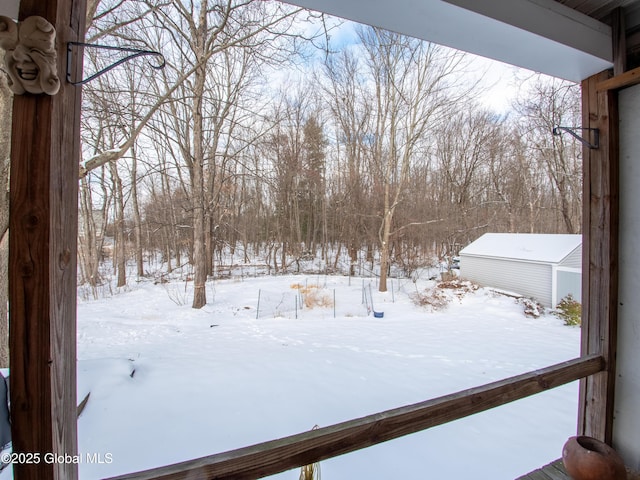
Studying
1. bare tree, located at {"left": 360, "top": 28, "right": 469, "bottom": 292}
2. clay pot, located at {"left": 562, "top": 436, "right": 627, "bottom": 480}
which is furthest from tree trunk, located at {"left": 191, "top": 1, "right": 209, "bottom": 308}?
clay pot, located at {"left": 562, "top": 436, "right": 627, "bottom": 480}

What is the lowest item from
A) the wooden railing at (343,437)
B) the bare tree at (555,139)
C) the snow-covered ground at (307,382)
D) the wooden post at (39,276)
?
the snow-covered ground at (307,382)

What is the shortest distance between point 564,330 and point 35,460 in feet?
23.4

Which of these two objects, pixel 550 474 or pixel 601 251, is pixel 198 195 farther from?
pixel 550 474

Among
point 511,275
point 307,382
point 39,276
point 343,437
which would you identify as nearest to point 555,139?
point 511,275

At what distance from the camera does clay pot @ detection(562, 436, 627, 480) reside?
0.99 meters

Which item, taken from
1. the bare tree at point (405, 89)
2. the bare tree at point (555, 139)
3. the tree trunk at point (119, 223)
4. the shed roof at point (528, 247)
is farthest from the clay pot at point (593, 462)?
the tree trunk at point (119, 223)

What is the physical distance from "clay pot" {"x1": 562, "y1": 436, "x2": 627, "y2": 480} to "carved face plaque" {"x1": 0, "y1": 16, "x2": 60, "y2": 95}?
198 centimetres

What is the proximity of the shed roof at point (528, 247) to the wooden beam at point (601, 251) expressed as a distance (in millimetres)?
6544

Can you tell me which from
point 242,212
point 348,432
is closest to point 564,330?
point 348,432

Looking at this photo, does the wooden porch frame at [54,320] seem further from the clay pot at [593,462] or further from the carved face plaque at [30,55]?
the clay pot at [593,462]

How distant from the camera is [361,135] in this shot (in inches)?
421

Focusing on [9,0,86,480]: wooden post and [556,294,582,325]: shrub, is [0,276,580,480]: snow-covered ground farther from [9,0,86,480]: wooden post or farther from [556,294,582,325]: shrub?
[9,0,86,480]: wooden post

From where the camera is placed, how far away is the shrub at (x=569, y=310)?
5468mm

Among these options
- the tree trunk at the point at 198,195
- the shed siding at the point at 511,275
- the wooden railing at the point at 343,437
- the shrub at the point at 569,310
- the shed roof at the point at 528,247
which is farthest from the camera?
the shed siding at the point at 511,275
